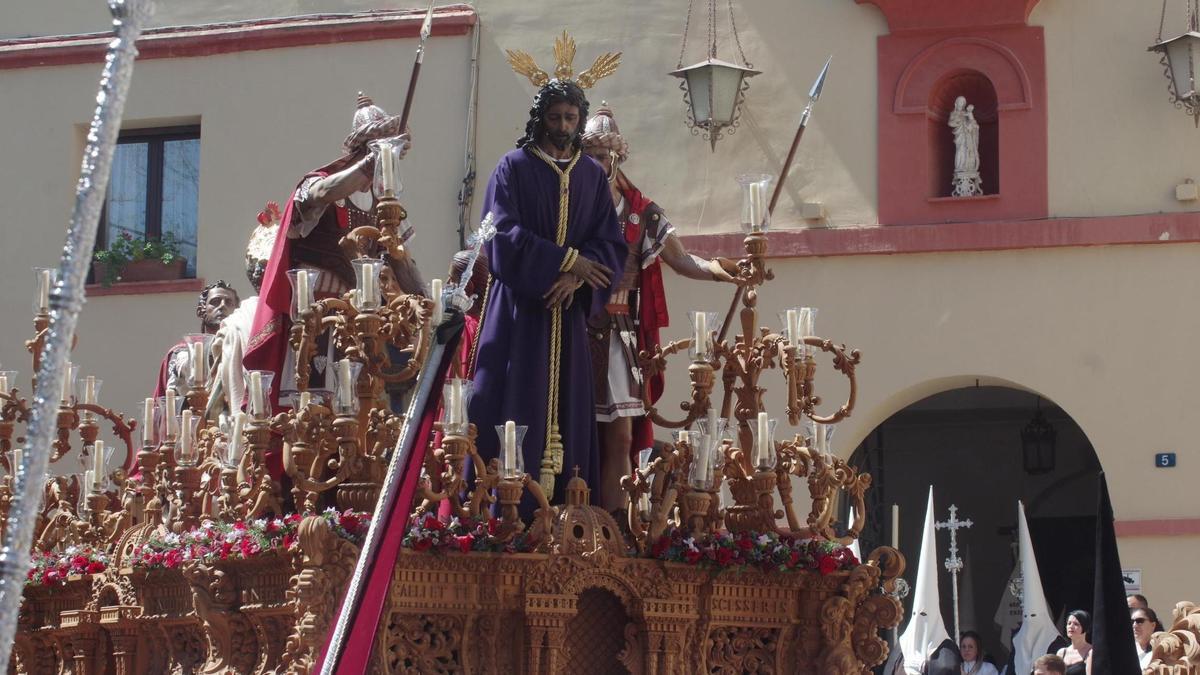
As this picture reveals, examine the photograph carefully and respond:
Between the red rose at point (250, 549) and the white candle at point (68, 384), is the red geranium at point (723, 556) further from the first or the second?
the white candle at point (68, 384)

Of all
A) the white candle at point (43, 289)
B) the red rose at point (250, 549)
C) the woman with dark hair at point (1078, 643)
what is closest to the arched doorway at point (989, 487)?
the woman with dark hair at point (1078, 643)

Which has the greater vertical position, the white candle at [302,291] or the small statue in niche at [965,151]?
the small statue in niche at [965,151]

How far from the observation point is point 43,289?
35.3ft

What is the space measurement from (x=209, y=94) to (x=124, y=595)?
9.51m

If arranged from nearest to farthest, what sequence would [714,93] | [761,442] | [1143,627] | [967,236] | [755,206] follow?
1. [761,442]
2. [755,206]
3. [1143,627]
4. [967,236]
5. [714,93]

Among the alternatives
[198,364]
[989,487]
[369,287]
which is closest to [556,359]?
[369,287]

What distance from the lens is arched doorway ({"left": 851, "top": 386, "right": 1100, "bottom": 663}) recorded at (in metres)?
18.7

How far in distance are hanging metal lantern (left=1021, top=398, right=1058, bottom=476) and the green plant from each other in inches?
273

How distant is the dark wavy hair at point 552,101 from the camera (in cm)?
930

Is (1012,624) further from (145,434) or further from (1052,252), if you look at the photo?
(145,434)

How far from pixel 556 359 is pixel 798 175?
7.92 m

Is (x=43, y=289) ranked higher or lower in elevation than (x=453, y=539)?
higher

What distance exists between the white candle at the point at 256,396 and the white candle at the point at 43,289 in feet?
6.28

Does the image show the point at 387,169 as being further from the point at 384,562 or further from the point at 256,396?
the point at 384,562
